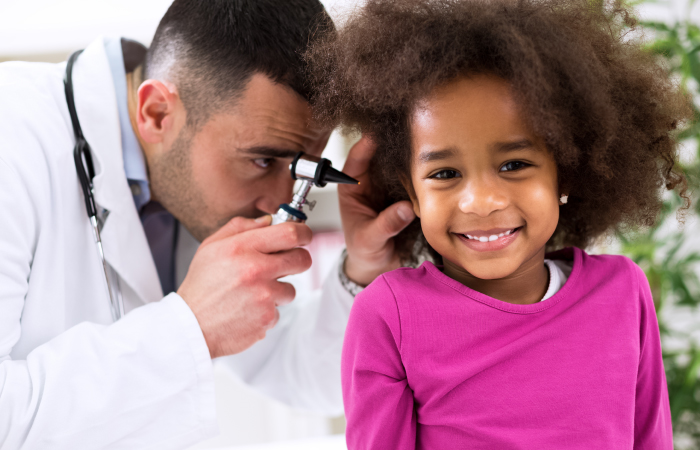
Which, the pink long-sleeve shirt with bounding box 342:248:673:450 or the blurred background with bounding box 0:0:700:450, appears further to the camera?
the blurred background with bounding box 0:0:700:450

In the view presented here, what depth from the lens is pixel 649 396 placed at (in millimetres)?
726

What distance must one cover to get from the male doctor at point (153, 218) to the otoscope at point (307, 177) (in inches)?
1.4

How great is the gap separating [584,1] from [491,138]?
0.23 m

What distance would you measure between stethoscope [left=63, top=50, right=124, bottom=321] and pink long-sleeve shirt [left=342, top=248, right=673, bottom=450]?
53cm

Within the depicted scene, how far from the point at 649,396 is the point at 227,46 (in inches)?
35.5

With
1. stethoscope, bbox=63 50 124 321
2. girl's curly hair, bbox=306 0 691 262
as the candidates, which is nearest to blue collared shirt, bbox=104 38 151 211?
stethoscope, bbox=63 50 124 321

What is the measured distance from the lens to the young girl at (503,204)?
0.63m

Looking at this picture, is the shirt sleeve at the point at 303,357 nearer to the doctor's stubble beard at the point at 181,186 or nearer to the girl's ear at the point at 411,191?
the doctor's stubble beard at the point at 181,186

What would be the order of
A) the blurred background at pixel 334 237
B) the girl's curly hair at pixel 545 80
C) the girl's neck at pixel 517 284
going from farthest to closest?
the blurred background at pixel 334 237, the girl's neck at pixel 517 284, the girl's curly hair at pixel 545 80

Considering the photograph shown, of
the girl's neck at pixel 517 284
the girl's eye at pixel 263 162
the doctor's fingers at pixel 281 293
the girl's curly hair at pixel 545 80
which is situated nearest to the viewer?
the girl's curly hair at pixel 545 80

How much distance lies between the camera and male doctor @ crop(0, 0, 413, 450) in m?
0.82

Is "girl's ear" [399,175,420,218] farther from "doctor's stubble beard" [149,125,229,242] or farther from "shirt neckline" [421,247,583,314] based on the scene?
"doctor's stubble beard" [149,125,229,242]

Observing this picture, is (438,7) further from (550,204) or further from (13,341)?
(13,341)

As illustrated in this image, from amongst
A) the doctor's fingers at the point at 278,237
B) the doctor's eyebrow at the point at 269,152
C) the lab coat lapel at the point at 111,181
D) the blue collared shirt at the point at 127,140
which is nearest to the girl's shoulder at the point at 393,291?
the doctor's fingers at the point at 278,237
